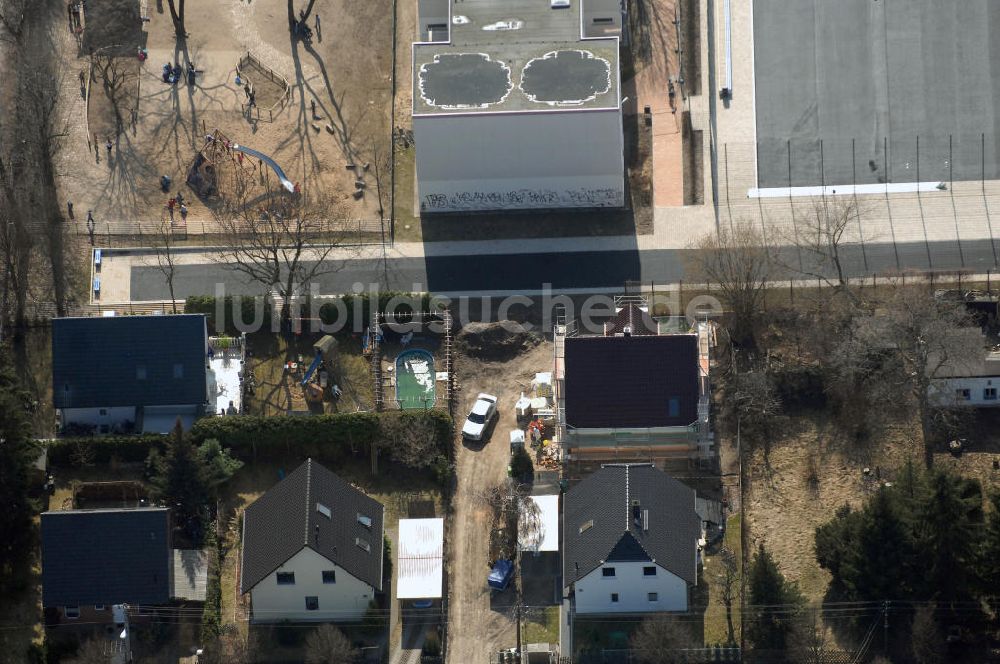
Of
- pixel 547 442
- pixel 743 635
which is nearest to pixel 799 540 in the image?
pixel 743 635

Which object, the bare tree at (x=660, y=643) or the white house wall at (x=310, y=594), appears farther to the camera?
the white house wall at (x=310, y=594)

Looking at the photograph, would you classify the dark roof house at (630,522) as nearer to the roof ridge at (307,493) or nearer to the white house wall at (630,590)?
the white house wall at (630,590)

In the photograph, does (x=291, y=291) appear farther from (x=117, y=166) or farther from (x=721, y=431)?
(x=721, y=431)

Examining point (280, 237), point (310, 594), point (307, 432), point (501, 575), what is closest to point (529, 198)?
point (280, 237)

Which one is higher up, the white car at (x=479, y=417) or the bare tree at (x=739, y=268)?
the bare tree at (x=739, y=268)

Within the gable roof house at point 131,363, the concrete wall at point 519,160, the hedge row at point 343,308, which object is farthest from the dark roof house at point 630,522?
the concrete wall at point 519,160

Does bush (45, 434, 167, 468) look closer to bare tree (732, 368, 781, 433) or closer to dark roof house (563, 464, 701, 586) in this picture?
dark roof house (563, 464, 701, 586)
